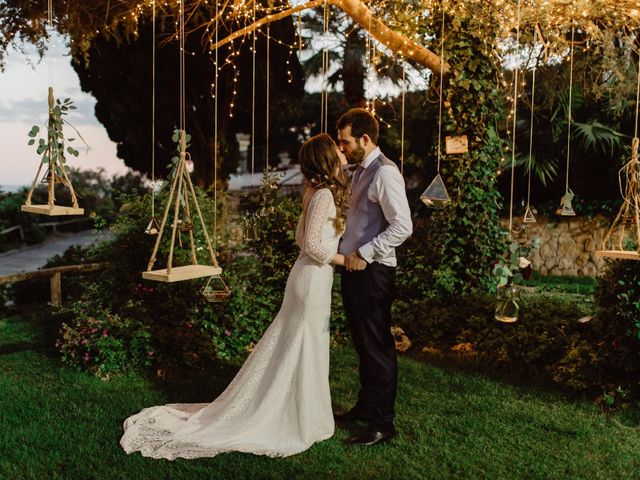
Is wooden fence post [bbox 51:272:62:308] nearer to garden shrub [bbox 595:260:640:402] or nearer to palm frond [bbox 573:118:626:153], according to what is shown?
garden shrub [bbox 595:260:640:402]

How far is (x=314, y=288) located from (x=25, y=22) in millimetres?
5715

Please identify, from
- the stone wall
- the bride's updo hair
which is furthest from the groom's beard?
the stone wall

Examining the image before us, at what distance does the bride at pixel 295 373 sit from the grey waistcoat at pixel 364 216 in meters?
0.10

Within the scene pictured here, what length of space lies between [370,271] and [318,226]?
41cm

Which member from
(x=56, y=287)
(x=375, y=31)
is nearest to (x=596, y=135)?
(x=375, y=31)

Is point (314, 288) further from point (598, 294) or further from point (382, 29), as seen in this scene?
point (382, 29)

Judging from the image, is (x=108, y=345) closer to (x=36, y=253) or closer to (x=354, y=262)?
(x=354, y=262)

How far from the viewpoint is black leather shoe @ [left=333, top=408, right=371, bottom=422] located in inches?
163

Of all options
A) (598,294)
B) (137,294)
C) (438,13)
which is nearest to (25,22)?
(137,294)

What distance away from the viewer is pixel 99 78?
37.9 ft

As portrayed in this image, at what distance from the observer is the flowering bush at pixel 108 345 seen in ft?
17.2

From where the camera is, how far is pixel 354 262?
3656 millimetres

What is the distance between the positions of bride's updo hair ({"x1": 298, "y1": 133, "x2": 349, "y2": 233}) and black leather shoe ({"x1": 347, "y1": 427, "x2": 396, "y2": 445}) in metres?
1.24

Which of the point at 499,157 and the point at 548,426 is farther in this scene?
the point at 499,157
